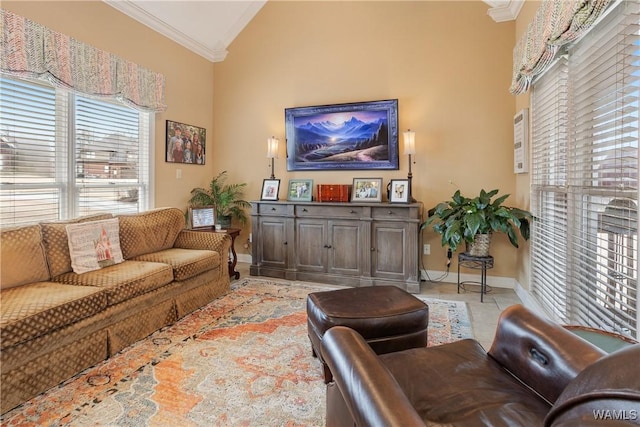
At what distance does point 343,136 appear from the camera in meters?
4.14

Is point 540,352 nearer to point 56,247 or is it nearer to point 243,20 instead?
point 56,247

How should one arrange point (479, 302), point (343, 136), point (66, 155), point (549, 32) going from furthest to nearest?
point (343, 136)
point (479, 302)
point (66, 155)
point (549, 32)

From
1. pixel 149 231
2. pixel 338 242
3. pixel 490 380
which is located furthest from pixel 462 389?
pixel 149 231

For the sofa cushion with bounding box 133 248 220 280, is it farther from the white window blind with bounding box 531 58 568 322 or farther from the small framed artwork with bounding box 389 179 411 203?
the white window blind with bounding box 531 58 568 322

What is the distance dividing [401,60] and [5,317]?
13.5 feet

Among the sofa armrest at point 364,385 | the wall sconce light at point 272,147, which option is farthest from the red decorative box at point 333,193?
the sofa armrest at point 364,385

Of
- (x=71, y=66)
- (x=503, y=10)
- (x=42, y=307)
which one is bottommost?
(x=42, y=307)

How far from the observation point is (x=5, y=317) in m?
1.68

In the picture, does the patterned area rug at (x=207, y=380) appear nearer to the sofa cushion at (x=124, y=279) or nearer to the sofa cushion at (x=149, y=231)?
Answer: the sofa cushion at (x=124, y=279)

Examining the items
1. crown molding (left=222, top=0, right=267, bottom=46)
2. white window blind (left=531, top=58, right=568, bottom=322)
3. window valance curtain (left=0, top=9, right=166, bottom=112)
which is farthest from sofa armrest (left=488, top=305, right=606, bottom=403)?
crown molding (left=222, top=0, right=267, bottom=46)

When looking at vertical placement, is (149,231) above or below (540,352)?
above

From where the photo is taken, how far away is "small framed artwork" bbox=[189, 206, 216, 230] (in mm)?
3965

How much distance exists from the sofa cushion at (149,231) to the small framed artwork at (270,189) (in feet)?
3.63

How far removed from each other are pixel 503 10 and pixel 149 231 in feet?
13.9
